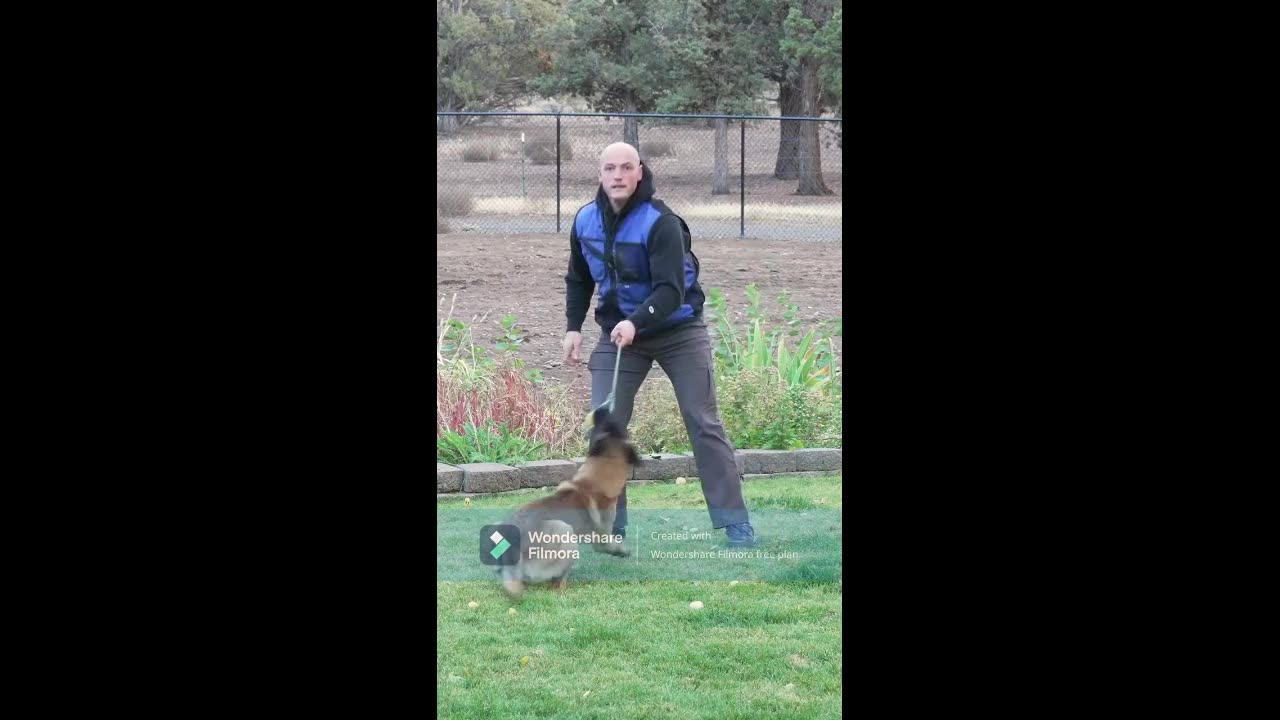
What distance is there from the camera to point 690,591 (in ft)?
18.9

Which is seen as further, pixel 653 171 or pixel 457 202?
pixel 457 202

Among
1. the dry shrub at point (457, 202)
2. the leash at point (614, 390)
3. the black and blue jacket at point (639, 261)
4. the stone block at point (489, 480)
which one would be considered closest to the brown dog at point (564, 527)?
→ the leash at point (614, 390)

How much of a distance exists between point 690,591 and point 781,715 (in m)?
1.31

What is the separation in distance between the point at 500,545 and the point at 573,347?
107 centimetres

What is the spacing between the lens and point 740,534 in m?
5.91

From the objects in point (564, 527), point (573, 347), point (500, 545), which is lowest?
point (500, 545)

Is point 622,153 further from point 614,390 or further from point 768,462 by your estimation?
point 768,462

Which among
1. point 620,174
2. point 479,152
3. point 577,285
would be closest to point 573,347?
point 577,285

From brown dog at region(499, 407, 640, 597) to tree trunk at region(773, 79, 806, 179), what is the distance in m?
1.95

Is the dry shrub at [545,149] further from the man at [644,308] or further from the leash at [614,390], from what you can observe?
the leash at [614,390]

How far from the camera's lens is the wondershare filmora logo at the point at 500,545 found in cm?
574
